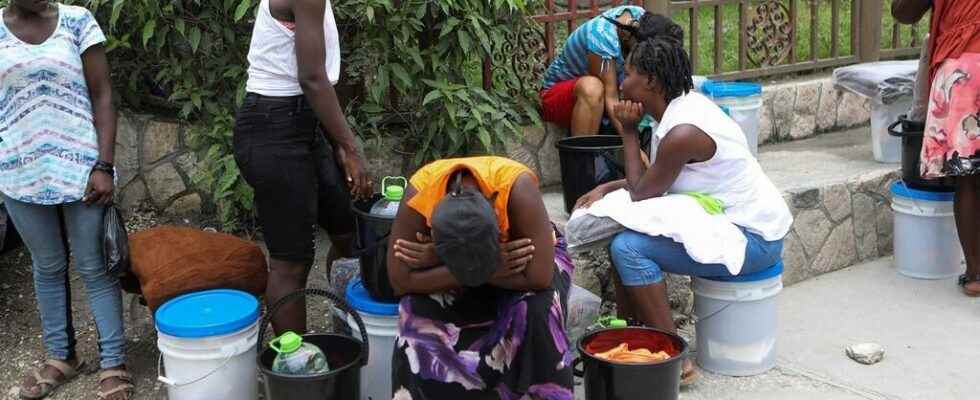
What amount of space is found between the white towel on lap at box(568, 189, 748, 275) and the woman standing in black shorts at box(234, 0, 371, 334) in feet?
3.46

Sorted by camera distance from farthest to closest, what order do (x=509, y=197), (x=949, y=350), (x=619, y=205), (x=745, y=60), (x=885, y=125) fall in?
1. (x=745, y=60)
2. (x=885, y=125)
3. (x=949, y=350)
4. (x=619, y=205)
5. (x=509, y=197)

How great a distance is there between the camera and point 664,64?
4.58 metres

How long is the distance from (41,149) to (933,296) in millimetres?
4278

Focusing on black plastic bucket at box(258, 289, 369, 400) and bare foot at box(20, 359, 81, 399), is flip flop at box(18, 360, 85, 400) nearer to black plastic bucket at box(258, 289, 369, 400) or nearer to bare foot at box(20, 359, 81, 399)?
bare foot at box(20, 359, 81, 399)

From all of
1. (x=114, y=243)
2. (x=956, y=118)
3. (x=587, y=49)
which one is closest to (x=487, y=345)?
(x=114, y=243)

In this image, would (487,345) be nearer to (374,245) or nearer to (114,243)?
(374,245)

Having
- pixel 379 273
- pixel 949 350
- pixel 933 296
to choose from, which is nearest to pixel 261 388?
pixel 379 273

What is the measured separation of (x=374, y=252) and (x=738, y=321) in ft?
5.17

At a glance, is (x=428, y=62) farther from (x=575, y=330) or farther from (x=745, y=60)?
(x=745, y=60)

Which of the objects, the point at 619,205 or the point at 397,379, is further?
the point at 619,205

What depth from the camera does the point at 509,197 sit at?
3.74 metres

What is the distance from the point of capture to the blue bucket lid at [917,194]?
19.4 feet

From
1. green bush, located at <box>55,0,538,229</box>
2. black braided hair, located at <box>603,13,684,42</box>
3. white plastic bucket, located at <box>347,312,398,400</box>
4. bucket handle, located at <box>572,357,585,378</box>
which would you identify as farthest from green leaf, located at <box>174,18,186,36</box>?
bucket handle, located at <box>572,357,585,378</box>

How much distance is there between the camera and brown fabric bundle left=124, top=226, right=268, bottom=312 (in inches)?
176
